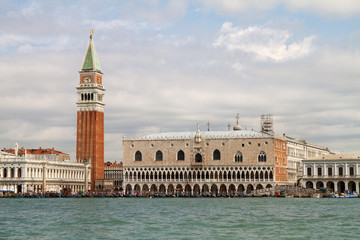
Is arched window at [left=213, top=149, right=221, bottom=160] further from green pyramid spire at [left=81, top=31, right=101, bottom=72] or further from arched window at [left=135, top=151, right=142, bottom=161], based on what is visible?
green pyramid spire at [left=81, top=31, right=101, bottom=72]

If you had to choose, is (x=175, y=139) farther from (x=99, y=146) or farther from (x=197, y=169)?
(x=99, y=146)

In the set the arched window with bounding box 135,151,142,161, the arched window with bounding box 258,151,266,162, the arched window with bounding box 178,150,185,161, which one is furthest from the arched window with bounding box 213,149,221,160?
the arched window with bounding box 135,151,142,161

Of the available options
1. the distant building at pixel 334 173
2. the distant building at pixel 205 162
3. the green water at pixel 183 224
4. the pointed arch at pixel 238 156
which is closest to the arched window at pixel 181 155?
the distant building at pixel 205 162

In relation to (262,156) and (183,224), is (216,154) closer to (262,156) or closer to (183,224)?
(262,156)

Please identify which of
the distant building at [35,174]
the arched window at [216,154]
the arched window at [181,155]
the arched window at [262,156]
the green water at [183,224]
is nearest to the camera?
the green water at [183,224]

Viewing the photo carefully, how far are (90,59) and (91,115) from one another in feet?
39.7

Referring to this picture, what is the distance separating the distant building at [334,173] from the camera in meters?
118

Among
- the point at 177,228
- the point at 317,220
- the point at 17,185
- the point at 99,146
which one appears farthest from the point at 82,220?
the point at 99,146

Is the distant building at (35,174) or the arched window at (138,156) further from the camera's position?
the arched window at (138,156)

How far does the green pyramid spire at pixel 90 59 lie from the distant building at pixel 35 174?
1957 centimetres

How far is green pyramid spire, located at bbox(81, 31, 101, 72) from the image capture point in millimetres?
138625

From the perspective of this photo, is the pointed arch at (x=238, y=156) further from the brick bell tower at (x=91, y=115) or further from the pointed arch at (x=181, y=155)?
the brick bell tower at (x=91, y=115)

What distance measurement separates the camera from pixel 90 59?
5487 inches

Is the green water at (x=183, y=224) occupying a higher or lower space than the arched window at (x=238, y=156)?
lower
